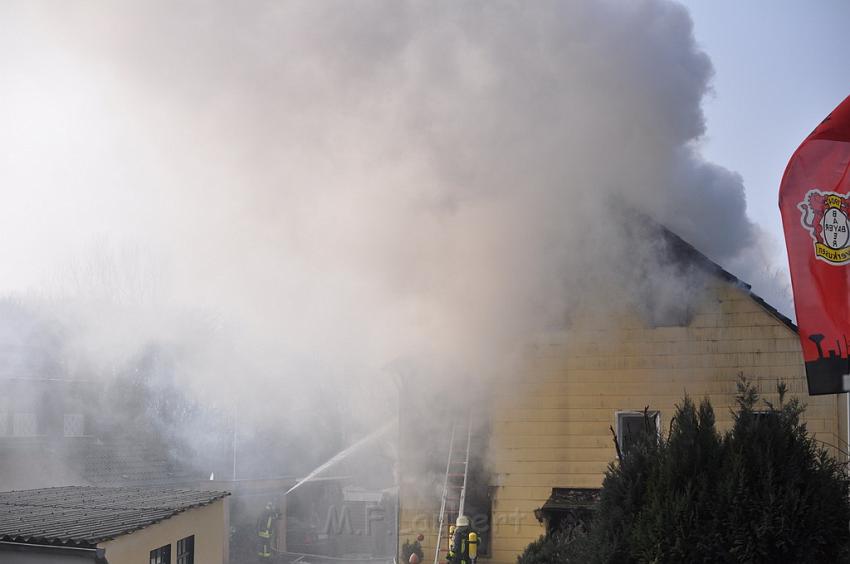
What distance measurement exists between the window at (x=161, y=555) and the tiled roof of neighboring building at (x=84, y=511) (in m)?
0.45

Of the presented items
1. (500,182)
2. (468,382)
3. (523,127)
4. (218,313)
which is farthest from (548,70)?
(218,313)

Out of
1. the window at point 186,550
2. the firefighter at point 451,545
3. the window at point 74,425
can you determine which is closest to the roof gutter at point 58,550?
the window at point 186,550

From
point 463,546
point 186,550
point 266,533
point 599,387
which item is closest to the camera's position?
point 463,546

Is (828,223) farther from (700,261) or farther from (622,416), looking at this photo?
(622,416)

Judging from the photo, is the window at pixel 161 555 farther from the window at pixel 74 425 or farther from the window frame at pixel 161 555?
the window at pixel 74 425

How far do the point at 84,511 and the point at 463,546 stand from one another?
500cm

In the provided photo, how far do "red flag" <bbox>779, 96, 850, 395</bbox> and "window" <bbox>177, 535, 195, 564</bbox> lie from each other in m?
8.66

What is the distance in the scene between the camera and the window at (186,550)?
1156 cm

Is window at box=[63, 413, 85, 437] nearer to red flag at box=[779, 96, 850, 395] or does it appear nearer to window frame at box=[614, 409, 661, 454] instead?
window frame at box=[614, 409, 661, 454]

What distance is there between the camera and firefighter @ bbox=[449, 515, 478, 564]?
35.1 feet

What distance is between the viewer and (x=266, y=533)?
17938mm

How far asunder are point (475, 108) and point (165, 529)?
708 cm

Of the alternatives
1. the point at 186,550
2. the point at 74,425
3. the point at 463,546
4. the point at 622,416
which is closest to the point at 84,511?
the point at 186,550

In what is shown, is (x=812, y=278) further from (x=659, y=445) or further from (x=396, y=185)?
(x=396, y=185)
